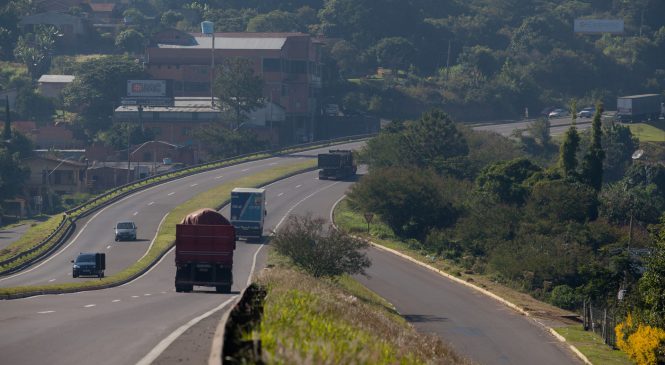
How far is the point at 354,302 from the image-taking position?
24.9 m

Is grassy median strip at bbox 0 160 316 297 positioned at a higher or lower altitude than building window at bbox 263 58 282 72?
lower

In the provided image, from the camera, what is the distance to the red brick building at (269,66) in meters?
149

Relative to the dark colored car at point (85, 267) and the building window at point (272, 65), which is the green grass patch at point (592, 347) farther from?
the building window at point (272, 65)

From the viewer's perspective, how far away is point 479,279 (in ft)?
201

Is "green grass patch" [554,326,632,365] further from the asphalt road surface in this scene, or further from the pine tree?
the pine tree

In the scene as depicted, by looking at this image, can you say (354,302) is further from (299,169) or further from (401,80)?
(401,80)

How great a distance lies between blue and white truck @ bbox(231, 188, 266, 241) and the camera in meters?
72.4

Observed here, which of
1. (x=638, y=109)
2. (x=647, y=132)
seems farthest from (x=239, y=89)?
(x=638, y=109)

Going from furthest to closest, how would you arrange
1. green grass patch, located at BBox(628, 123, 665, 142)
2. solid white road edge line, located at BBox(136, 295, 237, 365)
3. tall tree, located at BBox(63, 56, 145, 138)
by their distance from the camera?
1. tall tree, located at BBox(63, 56, 145, 138)
2. green grass patch, located at BBox(628, 123, 665, 142)
3. solid white road edge line, located at BBox(136, 295, 237, 365)

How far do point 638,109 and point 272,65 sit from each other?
159ft

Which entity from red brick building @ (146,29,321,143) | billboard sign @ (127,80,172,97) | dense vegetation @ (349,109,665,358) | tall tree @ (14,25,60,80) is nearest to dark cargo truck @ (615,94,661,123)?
dense vegetation @ (349,109,665,358)

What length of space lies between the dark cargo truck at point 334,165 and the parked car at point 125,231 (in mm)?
30175

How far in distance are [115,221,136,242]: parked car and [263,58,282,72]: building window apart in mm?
73945

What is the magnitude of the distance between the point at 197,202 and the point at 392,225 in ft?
61.8
